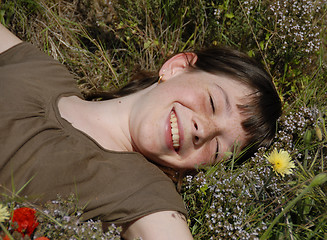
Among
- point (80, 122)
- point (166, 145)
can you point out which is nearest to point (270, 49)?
point (166, 145)

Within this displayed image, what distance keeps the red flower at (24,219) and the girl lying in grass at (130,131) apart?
368 mm

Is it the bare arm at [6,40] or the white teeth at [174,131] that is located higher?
the bare arm at [6,40]

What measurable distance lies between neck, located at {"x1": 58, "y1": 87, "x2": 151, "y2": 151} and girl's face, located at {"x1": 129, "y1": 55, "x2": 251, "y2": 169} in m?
0.08

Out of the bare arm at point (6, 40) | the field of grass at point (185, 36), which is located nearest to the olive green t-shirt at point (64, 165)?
the bare arm at point (6, 40)

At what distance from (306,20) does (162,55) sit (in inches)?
49.3

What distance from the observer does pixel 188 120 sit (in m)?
2.37

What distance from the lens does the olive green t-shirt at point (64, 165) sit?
2129mm

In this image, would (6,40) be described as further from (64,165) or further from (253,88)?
(253,88)

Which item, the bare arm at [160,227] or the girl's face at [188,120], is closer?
the bare arm at [160,227]

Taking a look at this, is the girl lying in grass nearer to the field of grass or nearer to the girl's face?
the girl's face

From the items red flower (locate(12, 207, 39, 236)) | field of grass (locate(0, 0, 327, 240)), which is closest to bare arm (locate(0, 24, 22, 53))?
field of grass (locate(0, 0, 327, 240))

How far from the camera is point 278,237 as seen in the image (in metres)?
2.29

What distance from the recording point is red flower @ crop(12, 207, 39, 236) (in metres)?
1.59

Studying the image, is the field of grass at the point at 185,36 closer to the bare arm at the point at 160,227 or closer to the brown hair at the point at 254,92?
the brown hair at the point at 254,92
